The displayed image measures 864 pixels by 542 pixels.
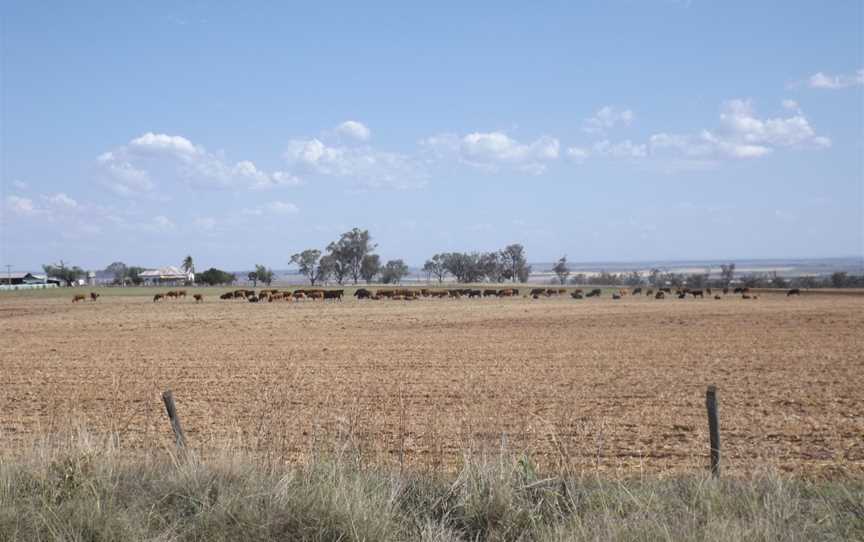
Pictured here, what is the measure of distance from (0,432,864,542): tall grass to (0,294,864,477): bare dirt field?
0.47 meters

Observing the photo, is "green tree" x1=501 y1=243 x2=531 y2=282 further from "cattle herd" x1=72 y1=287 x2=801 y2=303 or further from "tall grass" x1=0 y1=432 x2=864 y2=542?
"tall grass" x1=0 y1=432 x2=864 y2=542

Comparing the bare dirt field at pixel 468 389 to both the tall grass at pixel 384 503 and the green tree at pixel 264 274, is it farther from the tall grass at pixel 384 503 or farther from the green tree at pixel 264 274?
the green tree at pixel 264 274

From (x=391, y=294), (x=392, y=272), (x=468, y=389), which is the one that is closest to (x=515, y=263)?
(x=392, y=272)

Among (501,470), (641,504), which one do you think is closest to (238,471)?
(501,470)

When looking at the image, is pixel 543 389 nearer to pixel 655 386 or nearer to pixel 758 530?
pixel 655 386

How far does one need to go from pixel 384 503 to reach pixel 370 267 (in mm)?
175712

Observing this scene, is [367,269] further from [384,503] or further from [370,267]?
[384,503]

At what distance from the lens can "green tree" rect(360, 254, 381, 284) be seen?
182 meters

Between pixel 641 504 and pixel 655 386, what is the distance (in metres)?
13.7

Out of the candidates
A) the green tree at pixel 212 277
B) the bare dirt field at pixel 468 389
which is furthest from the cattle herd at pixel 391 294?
the green tree at pixel 212 277

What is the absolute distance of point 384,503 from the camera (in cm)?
674

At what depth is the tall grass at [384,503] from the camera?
620 cm

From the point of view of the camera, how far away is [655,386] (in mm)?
19578

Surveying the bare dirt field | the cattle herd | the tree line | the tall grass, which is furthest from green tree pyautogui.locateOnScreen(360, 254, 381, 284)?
the tall grass
